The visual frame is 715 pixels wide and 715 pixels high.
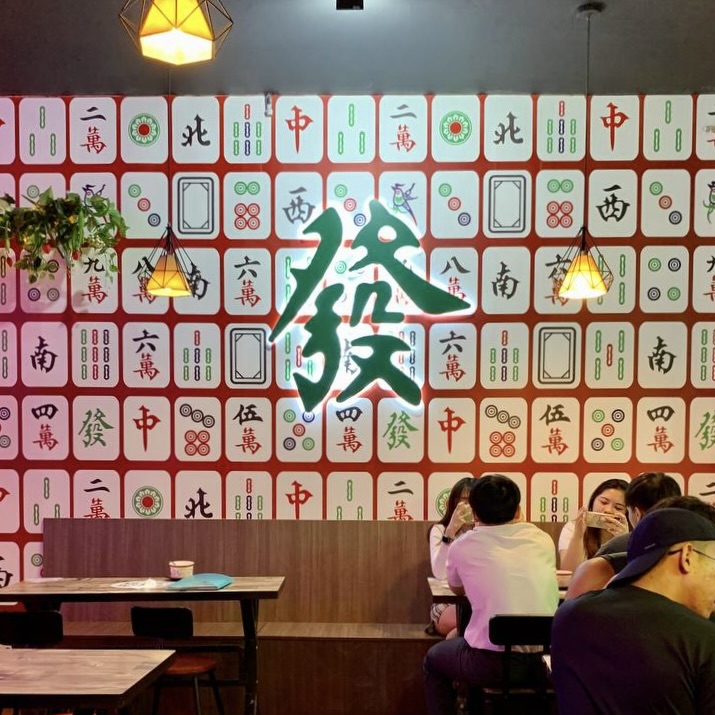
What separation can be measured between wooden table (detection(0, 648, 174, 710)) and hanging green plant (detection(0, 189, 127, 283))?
8.05 ft

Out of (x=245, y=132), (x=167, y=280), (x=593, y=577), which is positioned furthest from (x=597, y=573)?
(x=245, y=132)

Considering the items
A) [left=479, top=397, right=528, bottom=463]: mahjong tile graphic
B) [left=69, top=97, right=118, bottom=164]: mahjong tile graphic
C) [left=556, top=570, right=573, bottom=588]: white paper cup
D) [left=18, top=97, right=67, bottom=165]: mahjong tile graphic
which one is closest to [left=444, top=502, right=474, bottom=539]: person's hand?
[left=556, top=570, right=573, bottom=588]: white paper cup

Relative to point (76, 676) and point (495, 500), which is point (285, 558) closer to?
point (495, 500)

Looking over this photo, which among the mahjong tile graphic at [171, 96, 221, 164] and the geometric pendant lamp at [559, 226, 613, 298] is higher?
the mahjong tile graphic at [171, 96, 221, 164]

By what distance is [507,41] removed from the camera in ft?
12.2

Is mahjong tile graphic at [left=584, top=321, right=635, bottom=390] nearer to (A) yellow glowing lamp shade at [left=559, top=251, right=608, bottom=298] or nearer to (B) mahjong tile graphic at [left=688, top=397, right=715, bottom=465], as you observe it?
(B) mahjong tile graphic at [left=688, top=397, right=715, bottom=465]

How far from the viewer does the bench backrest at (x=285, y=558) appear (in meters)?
4.33

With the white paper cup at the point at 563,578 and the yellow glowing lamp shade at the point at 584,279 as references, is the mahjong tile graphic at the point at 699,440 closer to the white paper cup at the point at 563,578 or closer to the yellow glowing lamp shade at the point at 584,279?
the yellow glowing lamp shade at the point at 584,279

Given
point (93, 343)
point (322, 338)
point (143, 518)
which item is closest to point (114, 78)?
point (93, 343)

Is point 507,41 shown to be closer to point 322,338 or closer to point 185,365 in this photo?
point 322,338

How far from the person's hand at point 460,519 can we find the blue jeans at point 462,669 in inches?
26.2

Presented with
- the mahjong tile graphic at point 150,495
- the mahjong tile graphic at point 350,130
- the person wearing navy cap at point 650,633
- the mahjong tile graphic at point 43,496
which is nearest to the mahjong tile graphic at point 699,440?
the mahjong tile graphic at point 350,130

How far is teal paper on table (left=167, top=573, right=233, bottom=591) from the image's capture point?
337 centimetres

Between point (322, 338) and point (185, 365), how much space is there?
0.90 meters
